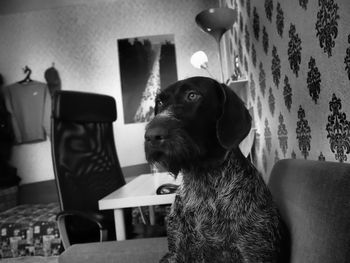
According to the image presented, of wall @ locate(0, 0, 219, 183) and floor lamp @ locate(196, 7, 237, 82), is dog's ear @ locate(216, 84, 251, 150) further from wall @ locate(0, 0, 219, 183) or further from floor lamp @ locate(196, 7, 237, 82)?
wall @ locate(0, 0, 219, 183)

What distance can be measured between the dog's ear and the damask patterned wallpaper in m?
0.27

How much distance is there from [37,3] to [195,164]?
14.4 ft

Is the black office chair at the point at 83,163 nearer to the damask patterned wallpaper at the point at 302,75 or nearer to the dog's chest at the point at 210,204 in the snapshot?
the dog's chest at the point at 210,204

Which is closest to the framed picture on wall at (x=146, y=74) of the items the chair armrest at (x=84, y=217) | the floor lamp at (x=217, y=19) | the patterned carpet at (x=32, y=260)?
the patterned carpet at (x=32, y=260)

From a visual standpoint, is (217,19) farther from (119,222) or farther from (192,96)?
(119,222)

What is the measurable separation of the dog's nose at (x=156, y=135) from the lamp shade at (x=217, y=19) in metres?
1.53

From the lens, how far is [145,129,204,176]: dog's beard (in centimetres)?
94

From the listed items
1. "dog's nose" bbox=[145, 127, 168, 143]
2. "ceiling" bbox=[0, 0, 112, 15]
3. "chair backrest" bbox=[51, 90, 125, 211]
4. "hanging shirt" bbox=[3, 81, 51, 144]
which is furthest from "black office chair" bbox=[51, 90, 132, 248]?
"ceiling" bbox=[0, 0, 112, 15]

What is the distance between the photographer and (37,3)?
14.6ft

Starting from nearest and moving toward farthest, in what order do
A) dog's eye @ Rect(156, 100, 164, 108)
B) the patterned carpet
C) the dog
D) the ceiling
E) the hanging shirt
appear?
the dog < dog's eye @ Rect(156, 100, 164, 108) < the patterned carpet < the ceiling < the hanging shirt

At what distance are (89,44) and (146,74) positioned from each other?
966 millimetres

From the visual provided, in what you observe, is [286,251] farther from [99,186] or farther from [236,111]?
[99,186]

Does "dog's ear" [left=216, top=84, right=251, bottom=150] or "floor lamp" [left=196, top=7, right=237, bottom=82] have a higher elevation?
"floor lamp" [left=196, top=7, right=237, bottom=82]

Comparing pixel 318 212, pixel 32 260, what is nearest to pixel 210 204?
pixel 318 212
